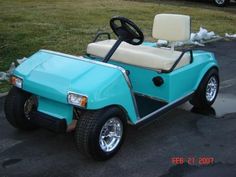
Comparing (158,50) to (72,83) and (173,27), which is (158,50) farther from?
(72,83)

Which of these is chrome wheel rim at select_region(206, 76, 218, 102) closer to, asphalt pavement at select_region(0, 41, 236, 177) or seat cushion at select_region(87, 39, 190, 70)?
asphalt pavement at select_region(0, 41, 236, 177)

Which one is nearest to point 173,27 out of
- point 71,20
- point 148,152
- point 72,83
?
point 148,152

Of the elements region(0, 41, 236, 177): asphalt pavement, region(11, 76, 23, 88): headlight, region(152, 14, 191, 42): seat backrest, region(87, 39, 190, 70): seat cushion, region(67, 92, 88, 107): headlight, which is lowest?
region(0, 41, 236, 177): asphalt pavement

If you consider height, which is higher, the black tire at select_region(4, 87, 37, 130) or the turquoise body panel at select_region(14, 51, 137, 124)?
the turquoise body panel at select_region(14, 51, 137, 124)

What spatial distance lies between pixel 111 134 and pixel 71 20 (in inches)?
262

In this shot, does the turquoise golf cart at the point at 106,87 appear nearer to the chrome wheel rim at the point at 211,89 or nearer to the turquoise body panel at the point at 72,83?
the turquoise body panel at the point at 72,83

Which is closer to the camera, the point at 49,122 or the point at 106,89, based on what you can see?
the point at 106,89

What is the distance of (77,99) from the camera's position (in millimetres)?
3482

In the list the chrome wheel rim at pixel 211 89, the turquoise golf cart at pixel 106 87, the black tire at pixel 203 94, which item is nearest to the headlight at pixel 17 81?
the turquoise golf cart at pixel 106 87

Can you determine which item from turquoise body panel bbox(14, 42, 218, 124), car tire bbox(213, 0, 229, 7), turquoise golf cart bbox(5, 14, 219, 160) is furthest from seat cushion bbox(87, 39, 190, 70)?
car tire bbox(213, 0, 229, 7)

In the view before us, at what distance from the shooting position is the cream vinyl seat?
4.29 meters

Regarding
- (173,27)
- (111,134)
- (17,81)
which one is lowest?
(111,134)

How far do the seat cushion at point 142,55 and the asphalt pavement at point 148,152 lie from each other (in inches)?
28.3
